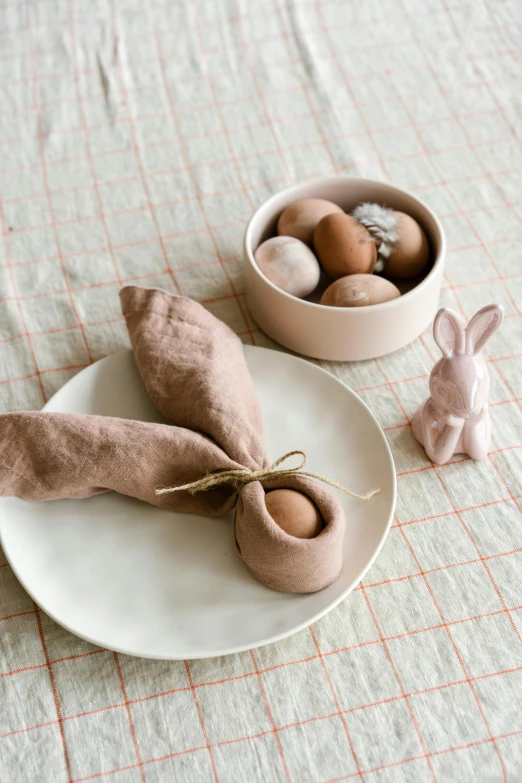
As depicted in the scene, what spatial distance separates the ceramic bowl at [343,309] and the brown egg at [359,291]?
0.06 feet

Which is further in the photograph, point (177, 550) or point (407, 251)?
point (407, 251)

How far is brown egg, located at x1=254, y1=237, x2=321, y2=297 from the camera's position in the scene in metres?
0.78

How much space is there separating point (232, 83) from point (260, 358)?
0.57 m

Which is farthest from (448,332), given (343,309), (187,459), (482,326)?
(187,459)

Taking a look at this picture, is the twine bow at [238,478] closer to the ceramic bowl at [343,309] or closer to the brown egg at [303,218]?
the ceramic bowl at [343,309]

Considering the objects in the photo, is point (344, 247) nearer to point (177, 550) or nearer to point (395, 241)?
point (395, 241)

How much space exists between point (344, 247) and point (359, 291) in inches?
2.2

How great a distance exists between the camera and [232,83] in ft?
3.76

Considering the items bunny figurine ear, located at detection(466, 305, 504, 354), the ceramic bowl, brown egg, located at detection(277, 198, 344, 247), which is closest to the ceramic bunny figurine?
bunny figurine ear, located at detection(466, 305, 504, 354)

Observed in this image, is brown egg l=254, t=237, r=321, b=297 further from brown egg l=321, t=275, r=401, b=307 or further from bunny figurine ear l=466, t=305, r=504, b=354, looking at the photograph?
bunny figurine ear l=466, t=305, r=504, b=354

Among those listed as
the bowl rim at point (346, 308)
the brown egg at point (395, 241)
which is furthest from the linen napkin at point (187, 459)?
the brown egg at point (395, 241)

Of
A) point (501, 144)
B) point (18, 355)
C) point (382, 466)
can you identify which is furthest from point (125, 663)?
point (501, 144)

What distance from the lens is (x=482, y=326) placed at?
2.03ft

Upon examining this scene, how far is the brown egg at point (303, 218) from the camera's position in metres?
0.82
